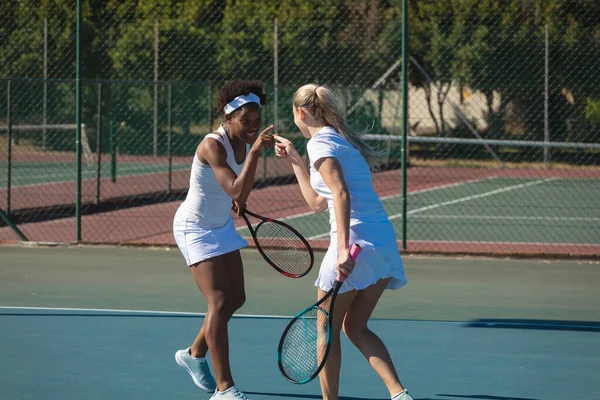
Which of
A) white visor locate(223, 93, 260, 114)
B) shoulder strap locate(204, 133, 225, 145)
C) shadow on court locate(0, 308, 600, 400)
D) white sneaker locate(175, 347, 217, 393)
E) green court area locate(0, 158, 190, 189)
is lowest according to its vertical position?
green court area locate(0, 158, 190, 189)

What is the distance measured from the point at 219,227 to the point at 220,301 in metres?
0.42

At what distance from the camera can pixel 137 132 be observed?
25266 mm

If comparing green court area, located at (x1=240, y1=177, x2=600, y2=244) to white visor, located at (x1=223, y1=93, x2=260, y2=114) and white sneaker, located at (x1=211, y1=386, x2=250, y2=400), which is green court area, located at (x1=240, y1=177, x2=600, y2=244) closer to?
white visor, located at (x1=223, y1=93, x2=260, y2=114)

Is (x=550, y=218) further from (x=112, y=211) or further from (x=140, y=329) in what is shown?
(x=140, y=329)

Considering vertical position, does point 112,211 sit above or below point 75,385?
below

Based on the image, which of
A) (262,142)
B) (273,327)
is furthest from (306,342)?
(273,327)

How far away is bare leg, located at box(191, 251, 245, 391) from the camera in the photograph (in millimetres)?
5550

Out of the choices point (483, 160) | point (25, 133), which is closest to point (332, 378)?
point (483, 160)

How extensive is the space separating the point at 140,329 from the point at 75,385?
1.58 m

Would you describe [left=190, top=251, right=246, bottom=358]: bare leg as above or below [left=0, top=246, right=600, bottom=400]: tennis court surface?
above

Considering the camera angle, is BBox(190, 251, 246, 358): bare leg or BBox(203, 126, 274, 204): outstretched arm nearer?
BBox(203, 126, 274, 204): outstretched arm

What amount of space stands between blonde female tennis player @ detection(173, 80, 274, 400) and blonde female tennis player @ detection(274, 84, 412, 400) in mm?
478

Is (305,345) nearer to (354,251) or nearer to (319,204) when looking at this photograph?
(354,251)

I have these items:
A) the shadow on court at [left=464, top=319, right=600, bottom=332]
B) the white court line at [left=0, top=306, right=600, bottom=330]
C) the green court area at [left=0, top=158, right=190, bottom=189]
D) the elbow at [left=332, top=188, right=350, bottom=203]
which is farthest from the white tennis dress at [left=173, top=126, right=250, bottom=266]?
the green court area at [left=0, top=158, right=190, bottom=189]
